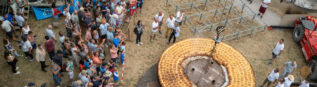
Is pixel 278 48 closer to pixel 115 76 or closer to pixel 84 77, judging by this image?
pixel 115 76

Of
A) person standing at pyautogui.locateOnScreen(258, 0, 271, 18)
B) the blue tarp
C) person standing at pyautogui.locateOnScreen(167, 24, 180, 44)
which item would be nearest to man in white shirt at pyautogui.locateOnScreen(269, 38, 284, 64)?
person standing at pyautogui.locateOnScreen(258, 0, 271, 18)

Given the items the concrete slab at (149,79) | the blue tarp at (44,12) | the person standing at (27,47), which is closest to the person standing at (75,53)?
the person standing at (27,47)

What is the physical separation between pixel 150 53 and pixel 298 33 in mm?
9678

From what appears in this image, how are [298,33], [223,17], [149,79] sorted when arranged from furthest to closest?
[223,17] → [298,33] → [149,79]

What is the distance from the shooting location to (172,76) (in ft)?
37.5

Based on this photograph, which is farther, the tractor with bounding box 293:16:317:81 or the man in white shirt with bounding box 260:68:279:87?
the tractor with bounding box 293:16:317:81

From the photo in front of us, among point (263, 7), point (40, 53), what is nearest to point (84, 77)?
point (40, 53)

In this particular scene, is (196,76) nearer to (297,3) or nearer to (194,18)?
(194,18)

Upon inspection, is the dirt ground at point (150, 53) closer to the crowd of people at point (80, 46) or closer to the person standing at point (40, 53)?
the crowd of people at point (80, 46)

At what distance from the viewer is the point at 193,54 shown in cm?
1295

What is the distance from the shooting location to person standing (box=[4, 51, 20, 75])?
11.3m

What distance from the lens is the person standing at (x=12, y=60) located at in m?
11.3

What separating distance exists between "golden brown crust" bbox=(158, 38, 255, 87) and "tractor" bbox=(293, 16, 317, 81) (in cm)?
397

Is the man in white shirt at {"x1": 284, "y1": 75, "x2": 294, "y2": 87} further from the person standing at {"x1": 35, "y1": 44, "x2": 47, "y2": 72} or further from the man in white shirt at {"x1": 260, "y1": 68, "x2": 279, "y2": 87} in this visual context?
the person standing at {"x1": 35, "y1": 44, "x2": 47, "y2": 72}
